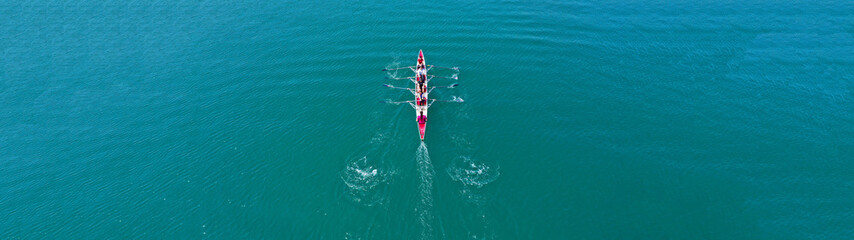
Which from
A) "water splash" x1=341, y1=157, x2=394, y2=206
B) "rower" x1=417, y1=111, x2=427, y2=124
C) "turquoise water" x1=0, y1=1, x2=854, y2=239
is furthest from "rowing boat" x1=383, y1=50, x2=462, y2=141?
"water splash" x1=341, y1=157, x2=394, y2=206

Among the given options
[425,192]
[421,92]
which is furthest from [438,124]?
[425,192]

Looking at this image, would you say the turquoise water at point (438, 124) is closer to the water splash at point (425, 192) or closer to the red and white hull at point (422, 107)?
the water splash at point (425, 192)

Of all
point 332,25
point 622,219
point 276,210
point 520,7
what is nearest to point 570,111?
point 622,219

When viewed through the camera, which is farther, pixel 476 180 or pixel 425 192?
pixel 476 180

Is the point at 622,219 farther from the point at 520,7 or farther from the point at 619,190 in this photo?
the point at 520,7

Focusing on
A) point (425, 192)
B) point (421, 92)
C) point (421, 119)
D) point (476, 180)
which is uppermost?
point (421, 92)

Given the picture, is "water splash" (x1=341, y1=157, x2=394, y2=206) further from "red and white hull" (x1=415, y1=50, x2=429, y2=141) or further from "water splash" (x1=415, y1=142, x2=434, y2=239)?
"red and white hull" (x1=415, y1=50, x2=429, y2=141)

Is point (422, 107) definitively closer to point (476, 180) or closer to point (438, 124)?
point (438, 124)
